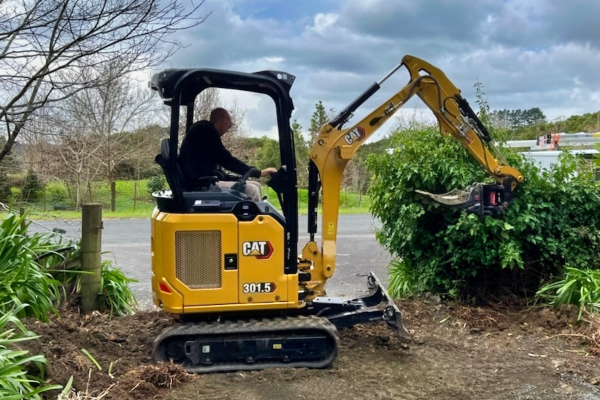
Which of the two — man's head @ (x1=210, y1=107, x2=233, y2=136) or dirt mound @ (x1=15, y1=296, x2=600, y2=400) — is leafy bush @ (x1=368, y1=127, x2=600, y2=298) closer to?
dirt mound @ (x1=15, y1=296, x2=600, y2=400)

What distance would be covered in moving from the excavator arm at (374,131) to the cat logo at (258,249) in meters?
0.65

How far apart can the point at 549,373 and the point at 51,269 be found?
5.16 meters

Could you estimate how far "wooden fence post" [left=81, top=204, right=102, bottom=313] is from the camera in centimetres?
646

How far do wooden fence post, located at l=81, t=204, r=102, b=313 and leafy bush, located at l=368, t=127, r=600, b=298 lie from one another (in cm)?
375

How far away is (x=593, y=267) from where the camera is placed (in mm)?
7270

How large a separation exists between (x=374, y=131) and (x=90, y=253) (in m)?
3.35

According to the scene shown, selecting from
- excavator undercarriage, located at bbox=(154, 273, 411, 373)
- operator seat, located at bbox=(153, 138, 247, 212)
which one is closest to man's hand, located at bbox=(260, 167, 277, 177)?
operator seat, located at bbox=(153, 138, 247, 212)

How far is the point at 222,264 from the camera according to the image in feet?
17.6

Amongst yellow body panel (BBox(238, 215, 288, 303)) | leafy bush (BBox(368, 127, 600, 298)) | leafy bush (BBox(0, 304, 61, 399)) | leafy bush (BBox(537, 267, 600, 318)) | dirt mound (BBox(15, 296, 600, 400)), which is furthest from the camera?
leafy bush (BBox(368, 127, 600, 298))

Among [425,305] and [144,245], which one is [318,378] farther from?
[144,245]

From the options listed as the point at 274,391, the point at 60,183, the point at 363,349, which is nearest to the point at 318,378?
the point at 274,391

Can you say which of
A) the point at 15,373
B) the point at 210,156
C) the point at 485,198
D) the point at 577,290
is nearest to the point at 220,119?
the point at 210,156

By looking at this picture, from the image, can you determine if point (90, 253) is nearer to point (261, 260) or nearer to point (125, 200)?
point (261, 260)

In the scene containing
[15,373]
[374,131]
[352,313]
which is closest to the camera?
[15,373]
